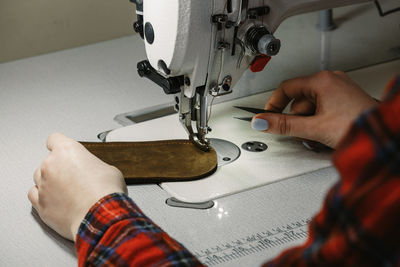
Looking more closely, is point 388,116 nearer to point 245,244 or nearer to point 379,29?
point 245,244

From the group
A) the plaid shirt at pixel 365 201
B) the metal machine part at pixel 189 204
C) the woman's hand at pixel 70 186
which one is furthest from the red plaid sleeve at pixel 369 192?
the metal machine part at pixel 189 204

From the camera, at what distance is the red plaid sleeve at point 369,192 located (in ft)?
1.35

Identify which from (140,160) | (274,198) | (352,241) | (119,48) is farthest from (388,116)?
(119,48)

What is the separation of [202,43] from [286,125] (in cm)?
30

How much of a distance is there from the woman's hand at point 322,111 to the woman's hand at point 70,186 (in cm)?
45

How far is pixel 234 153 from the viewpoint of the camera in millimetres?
1402

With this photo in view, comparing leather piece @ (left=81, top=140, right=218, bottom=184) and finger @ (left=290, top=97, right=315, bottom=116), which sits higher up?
finger @ (left=290, top=97, right=315, bottom=116)

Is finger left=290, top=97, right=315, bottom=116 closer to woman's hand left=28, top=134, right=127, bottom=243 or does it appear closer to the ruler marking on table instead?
the ruler marking on table

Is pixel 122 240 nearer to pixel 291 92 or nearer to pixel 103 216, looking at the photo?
pixel 103 216

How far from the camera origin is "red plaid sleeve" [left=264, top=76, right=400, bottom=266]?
413 millimetres

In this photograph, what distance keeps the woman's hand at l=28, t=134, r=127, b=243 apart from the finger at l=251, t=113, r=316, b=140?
16.9 inches

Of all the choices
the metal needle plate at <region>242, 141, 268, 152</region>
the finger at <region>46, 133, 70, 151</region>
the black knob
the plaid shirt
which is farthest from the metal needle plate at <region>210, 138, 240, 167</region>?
the plaid shirt

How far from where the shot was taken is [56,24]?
2471 mm

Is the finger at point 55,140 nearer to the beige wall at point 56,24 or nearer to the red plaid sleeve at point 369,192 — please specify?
the red plaid sleeve at point 369,192
